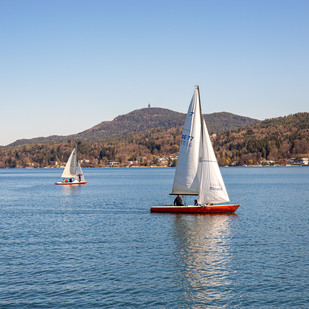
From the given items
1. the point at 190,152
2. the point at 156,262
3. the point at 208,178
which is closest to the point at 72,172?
the point at 190,152

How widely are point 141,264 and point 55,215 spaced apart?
113 feet

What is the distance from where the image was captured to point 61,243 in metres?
41.2

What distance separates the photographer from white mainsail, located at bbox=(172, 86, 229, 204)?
55094 mm

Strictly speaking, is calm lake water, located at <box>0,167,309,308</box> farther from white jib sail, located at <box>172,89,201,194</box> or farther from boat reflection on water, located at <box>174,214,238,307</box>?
white jib sail, located at <box>172,89,201,194</box>

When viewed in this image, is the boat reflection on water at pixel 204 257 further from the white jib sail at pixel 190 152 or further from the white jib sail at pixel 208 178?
the white jib sail at pixel 190 152

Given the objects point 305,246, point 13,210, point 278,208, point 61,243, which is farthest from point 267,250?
point 13,210

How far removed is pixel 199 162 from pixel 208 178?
2.46m

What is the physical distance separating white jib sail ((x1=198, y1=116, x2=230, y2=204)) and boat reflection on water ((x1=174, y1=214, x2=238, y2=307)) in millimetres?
2688

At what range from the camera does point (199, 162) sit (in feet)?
184

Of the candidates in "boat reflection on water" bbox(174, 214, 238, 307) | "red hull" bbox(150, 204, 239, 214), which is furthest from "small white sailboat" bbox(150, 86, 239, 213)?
"boat reflection on water" bbox(174, 214, 238, 307)

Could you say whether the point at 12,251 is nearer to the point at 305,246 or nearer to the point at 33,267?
the point at 33,267

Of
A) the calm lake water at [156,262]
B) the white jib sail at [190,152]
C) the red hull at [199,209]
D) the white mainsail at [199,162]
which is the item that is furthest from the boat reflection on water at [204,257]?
the white jib sail at [190,152]

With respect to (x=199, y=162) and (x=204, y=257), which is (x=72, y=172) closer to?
(x=199, y=162)

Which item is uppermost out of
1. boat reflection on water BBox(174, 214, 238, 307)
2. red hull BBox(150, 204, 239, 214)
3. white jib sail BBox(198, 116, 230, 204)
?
white jib sail BBox(198, 116, 230, 204)
